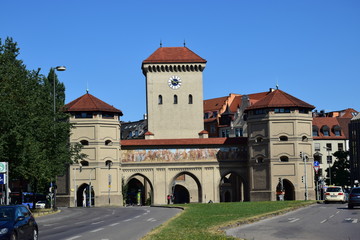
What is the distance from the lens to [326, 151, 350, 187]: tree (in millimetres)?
120438

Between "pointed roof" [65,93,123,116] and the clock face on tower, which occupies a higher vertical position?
the clock face on tower

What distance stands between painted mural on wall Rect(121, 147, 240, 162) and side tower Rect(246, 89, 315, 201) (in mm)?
3788

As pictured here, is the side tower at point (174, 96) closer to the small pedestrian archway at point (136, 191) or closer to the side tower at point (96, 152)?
the small pedestrian archway at point (136, 191)

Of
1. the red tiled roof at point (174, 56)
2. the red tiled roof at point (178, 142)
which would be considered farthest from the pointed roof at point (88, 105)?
the red tiled roof at point (174, 56)

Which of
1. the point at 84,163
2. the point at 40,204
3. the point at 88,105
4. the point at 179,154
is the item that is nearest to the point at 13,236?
the point at 84,163

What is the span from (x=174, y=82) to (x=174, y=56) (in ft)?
15.8

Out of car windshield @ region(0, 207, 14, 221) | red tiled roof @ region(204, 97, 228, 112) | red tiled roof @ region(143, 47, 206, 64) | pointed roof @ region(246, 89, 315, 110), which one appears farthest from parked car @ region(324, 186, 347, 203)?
red tiled roof @ region(204, 97, 228, 112)

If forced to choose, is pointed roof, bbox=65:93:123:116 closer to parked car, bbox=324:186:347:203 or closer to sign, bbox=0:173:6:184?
parked car, bbox=324:186:347:203

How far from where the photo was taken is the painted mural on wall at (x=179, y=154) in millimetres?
95312

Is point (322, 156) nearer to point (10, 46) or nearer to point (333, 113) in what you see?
point (333, 113)

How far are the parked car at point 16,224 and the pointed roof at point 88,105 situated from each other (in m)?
69.5

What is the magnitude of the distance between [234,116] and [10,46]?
82.5 metres

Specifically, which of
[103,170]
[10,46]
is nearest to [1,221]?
[10,46]

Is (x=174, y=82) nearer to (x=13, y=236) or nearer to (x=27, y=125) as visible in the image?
(x=27, y=125)
